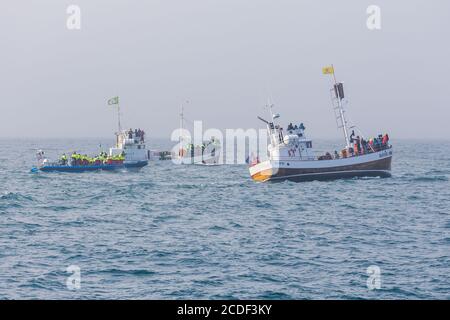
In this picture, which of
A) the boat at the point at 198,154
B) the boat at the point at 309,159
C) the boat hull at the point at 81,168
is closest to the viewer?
the boat at the point at 309,159

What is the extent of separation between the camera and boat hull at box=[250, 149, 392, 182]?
69125 mm

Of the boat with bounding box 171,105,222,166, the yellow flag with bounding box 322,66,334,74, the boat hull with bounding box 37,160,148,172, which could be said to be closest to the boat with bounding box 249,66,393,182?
the yellow flag with bounding box 322,66,334,74

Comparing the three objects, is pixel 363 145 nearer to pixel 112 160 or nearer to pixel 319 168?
pixel 319 168

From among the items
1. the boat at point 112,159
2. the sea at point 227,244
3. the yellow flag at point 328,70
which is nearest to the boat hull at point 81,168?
the boat at point 112,159

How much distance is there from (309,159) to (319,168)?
166cm

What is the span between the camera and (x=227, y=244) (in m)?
33.0

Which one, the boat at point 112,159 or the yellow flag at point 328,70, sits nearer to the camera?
the yellow flag at point 328,70

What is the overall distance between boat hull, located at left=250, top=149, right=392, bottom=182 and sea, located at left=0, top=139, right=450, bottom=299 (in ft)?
16.4

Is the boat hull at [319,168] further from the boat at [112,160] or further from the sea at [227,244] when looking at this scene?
the boat at [112,160]

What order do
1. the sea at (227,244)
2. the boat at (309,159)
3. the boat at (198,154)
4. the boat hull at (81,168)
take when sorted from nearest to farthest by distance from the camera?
the sea at (227,244), the boat at (309,159), the boat hull at (81,168), the boat at (198,154)

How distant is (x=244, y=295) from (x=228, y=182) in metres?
57.8

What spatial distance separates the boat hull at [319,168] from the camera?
69.1 metres

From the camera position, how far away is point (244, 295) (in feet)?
73.5


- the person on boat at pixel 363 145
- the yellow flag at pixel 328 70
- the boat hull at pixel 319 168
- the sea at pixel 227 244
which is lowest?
the sea at pixel 227 244
